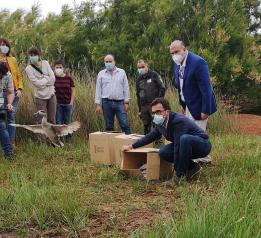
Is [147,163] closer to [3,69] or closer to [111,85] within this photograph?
[3,69]

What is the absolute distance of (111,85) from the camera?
28.2 feet

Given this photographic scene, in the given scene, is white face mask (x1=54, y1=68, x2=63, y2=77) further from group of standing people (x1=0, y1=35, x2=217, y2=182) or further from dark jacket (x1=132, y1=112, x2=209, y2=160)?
dark jacket (x1=132, y1=112, x2=209, y2=160)

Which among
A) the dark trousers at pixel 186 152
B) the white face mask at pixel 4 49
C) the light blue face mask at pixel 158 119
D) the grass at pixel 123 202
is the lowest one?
the grass at pixel 123 202

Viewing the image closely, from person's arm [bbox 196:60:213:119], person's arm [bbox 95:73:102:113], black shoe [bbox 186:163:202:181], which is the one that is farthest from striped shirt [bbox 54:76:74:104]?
black shoe [bbox 186:163:202:181]

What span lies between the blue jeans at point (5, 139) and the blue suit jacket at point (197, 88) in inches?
104

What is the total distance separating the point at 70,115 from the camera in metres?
9.00

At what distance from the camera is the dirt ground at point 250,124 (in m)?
12.4

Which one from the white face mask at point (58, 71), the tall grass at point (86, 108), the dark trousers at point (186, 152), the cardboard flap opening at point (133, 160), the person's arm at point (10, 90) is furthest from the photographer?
the tall grass at point (86, 108)

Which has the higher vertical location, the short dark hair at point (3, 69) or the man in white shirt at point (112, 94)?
the short dark hair at point (3, 69)

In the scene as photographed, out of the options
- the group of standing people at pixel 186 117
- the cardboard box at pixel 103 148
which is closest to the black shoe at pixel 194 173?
the group of standing people at pixel 186 117

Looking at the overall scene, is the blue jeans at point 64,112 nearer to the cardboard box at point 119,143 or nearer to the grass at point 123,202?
the grass at point 123,202

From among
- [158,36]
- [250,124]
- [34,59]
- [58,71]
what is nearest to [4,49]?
[34,59]

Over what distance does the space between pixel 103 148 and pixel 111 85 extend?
1.80m

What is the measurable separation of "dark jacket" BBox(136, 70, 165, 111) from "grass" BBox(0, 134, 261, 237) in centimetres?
214
